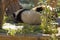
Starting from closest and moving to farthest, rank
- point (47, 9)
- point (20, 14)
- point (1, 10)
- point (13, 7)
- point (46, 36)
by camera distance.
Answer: point (46, 36) → point (47, 9) → point (1, 10) → point (20, 14) → point (13, 7)

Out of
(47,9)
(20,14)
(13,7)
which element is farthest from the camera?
(13,7)

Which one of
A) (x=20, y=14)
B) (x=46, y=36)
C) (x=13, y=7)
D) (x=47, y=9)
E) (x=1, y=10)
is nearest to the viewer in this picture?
(x=46, y=36)

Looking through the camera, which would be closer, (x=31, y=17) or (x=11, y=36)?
(x=11, y=36)

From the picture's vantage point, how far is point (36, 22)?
18.6 ft

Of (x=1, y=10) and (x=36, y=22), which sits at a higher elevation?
(x=1, y=10)

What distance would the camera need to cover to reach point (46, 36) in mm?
3906

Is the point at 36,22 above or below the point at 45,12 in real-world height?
below

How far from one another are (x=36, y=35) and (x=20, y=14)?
223cm

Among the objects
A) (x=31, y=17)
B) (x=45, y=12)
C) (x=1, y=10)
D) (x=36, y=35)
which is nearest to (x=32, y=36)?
(x=36, y=35)

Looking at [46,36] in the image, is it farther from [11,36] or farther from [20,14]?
[20,14]

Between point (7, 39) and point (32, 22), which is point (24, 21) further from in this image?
point (7, 39)

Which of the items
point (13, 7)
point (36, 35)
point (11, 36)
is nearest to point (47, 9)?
point (36, 35)

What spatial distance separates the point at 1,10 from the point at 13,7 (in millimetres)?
2933

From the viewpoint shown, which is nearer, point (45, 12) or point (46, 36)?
point (46, 36)
